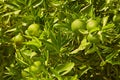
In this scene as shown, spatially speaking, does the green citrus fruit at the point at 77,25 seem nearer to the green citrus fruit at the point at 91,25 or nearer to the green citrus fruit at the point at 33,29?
the green citrus fruit at the point at 91,25

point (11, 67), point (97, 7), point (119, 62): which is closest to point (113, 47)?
point (119, 62)

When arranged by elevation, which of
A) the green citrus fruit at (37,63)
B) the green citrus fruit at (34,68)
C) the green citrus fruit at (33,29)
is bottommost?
the green citrus fruit at (34,68)

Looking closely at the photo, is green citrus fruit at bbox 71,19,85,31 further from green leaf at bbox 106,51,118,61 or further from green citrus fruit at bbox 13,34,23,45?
green citrus fruit at bbox 13,34,23,45

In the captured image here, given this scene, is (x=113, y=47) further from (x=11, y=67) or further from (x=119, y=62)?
(x=11, y=67)

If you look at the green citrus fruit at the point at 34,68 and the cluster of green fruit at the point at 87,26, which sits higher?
the cluster of green fruit at the point at 87,26

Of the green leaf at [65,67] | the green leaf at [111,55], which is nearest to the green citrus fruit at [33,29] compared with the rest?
the green leaf at [65,67]

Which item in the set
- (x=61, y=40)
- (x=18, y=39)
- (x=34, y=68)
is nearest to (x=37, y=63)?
(x=34, y=68)

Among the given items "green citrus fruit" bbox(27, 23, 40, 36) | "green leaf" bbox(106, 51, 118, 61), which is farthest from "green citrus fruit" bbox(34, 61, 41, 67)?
"green leaf" bbox(106, 51, 118, 61)

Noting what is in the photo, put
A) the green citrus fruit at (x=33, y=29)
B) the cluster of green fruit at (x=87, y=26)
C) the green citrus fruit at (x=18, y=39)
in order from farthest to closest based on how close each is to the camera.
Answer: the green citrus fruit at (x=18, y=39), the green citrus fruit at (x=33, y=29), the cluster of green fruit at (x=87, y=26)

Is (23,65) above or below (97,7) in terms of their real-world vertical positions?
below
